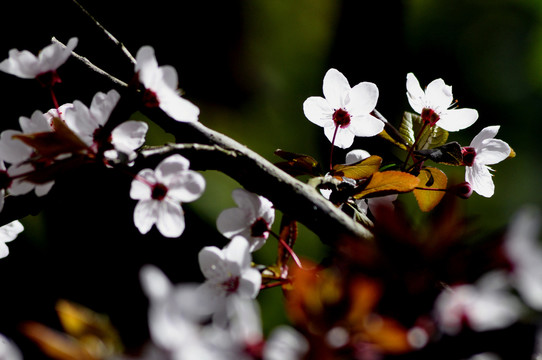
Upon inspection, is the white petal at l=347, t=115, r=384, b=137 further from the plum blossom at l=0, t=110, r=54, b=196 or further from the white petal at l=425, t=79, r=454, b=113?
the plum blossom at l=0, t=110, r=54, b=196

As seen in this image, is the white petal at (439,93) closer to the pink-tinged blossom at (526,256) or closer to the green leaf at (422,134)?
the green leaf at (422,134)

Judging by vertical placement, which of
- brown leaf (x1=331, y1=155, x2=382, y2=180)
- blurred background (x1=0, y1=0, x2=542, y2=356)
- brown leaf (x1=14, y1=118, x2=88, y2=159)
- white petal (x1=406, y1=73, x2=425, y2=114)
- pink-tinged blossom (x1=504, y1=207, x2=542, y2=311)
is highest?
blurred background (x1=0, y1=0, x2=542, y2=356)

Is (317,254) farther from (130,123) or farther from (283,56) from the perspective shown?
(130,123)

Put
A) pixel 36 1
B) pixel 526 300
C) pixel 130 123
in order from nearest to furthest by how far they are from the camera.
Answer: pixel 526 300 → pixel 130 123 → pixel 36 1

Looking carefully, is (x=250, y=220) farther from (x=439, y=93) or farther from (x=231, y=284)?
(x=439, y=93)

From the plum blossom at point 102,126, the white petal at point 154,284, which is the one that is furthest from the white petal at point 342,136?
the white petal at point 154,284

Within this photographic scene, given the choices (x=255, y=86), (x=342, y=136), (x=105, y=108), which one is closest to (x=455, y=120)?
(x=342, y=136)

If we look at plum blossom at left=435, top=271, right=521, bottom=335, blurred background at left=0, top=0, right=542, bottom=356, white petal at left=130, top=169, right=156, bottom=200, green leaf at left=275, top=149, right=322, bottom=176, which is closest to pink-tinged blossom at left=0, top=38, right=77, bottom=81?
white petal at left=130, top=169, right=156, bottom=200

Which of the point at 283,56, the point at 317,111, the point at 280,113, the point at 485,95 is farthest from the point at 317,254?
the point at 317,111
